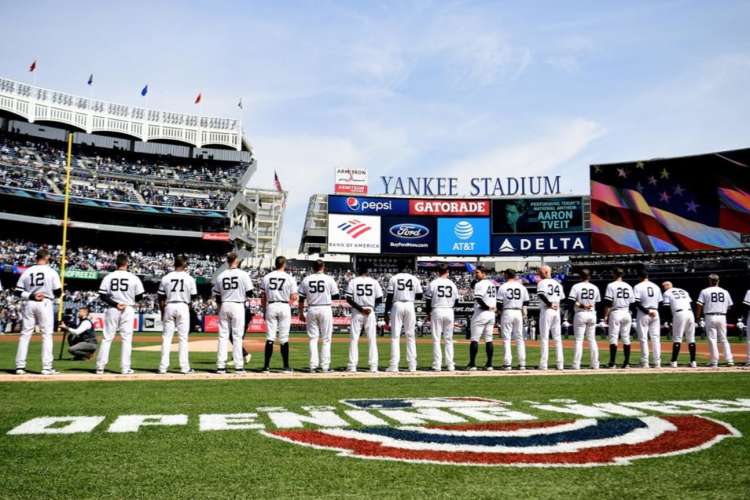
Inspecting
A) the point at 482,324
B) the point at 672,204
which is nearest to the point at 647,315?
the point at 482,324

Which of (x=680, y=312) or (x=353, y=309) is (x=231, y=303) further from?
(x=680, y=312)

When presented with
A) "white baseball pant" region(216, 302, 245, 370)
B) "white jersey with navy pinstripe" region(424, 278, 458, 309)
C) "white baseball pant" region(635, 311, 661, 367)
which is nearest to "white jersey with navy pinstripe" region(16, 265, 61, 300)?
"white baseball pant" region(216, 302, 245, 370)

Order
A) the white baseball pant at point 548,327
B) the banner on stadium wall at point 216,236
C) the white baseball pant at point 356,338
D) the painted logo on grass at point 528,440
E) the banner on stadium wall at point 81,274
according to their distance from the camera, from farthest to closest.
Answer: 1. the banner on stadium wall at point 216,236
2. the banner on stadium wall at point 81,274
3. the white baseball pant at point 548,327
4. the white baseball pant at point 356,338
5. the painted logo on grass at point 528,440

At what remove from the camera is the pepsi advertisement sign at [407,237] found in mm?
47219

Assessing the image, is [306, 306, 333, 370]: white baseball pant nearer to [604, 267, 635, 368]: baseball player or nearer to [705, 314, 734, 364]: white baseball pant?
[604, 267, 635, 368]: baseball player

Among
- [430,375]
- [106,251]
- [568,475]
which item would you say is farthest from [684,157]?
[106,251]

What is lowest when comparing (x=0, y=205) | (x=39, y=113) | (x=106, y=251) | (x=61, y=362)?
(x=61, y=362)

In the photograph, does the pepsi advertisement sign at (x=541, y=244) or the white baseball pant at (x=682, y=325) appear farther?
the pepsi advertisement sign at (x=541, y=244)

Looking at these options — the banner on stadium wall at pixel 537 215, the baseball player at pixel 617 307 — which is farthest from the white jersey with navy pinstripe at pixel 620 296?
the banner on stadium wall at pixel 537 215

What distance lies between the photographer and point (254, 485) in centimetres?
372

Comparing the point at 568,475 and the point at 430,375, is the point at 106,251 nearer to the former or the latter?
A: the point at 430,375

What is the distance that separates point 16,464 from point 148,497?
4.74 ft

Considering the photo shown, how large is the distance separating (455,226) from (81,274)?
2978 cm

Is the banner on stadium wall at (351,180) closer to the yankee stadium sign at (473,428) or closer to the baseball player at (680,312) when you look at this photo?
the baseball player at (680,312)
